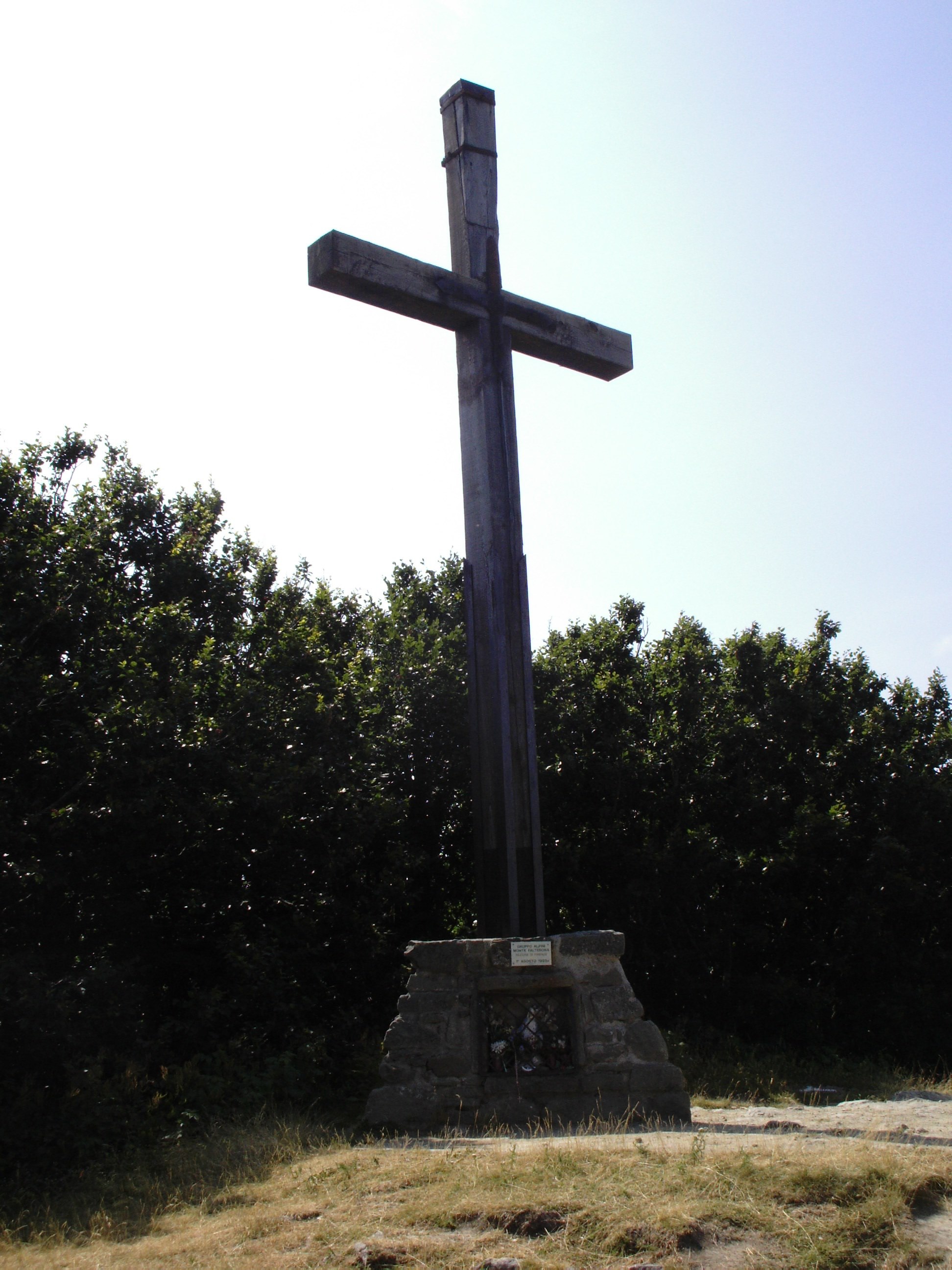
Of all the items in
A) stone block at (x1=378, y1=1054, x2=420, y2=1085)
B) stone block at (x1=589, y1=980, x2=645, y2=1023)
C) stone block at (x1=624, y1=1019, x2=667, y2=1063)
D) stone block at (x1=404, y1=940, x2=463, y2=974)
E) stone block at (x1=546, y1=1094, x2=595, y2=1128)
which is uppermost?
stone block at (x1=404, y1=940, x2=463, y2=974)

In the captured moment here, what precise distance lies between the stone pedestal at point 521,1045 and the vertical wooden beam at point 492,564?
338mm

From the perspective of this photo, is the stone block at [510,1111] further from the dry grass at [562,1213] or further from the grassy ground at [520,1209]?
the dry grass at [562,1213]

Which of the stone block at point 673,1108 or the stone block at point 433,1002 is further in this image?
the stone block at point 433,1002

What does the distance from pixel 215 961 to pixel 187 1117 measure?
2147 millimetres

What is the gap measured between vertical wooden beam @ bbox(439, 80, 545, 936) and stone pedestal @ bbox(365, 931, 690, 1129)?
338 millimetres

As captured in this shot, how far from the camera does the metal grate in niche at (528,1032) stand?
5.55m

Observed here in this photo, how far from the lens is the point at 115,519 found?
10867 mm

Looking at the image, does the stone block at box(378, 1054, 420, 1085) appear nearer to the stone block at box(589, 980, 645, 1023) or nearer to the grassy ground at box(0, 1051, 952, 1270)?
the grassy ground at box(0, 1051, 952, 1270)

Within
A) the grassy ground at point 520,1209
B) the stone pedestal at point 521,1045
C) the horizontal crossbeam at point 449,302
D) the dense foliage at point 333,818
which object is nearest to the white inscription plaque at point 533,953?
the stone pedestal at point 521,1045

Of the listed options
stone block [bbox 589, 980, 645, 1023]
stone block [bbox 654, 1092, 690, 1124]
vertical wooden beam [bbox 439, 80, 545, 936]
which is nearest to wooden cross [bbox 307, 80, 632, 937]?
vertical wooden beam [bbox 439, 80, 545, 936]

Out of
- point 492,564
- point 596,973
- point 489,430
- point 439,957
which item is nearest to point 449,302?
point 489,430

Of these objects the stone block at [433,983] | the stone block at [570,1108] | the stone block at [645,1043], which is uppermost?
the stone block at [433,983]

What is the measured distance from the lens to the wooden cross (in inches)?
239

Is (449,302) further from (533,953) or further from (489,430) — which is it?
(533,953)
